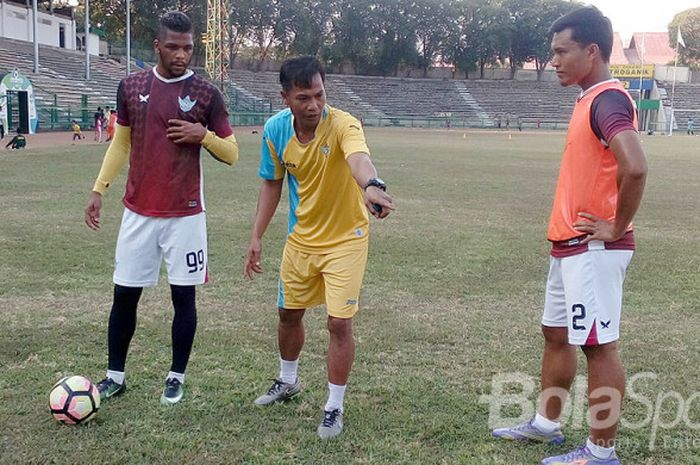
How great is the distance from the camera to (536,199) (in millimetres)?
13922

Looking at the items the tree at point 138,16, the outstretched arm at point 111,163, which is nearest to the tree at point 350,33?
the tree at point 138,16

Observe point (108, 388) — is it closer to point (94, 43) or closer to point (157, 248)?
point (157, 248)

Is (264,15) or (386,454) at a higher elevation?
(264,15)

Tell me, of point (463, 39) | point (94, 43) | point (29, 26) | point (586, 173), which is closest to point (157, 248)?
point (586, 173)

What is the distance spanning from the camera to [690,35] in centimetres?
8306

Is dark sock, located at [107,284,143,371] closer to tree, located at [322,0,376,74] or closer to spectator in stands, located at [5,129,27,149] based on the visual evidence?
spectator in stands, located at [5,129,27,149]

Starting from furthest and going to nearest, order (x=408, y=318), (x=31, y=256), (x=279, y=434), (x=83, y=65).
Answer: (x=83, y=65), (x=31, y=256), (x=408, y=318), (x=279, y=434)

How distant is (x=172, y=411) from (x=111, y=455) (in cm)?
58

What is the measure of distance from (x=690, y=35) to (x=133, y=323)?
305ft

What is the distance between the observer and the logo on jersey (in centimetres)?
396

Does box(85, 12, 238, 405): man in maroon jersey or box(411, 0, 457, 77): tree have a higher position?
box(411, 0, 457, 77): tree

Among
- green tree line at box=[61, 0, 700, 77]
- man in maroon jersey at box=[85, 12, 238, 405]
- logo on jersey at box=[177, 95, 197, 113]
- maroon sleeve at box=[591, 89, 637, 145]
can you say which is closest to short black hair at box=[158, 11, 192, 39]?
man in maroon jersey at box=[85, 12, 238, 405]

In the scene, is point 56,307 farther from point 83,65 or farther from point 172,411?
A: point 83,65

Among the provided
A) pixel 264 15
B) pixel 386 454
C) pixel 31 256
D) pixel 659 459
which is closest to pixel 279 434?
pixel 386 454
